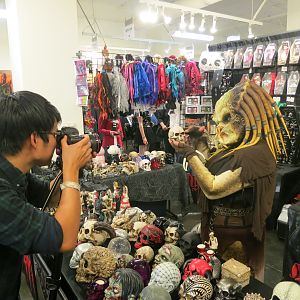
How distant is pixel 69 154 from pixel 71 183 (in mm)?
95

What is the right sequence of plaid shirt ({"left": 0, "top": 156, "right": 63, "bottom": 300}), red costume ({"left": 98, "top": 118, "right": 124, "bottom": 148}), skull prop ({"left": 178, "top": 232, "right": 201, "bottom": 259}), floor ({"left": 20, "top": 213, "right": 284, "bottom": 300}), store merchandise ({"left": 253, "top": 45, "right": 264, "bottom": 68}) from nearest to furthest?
1. plaid shirt ({"left": 0, "top": 156, "right": 63, "bottom": 300})
2. skull prop ({"left": 178, "top": 232, "right": 201, "bottom": 259})
3. floor ({"left": 20, "top": 213, "right": 284, "bottom": 300})
4. red costume ({"left": 98, "top": 118, "right": 124, "bottom": 148})
5. store merchandise ({"left": 253, "top": 45, "right": 264, "bottom": 68})

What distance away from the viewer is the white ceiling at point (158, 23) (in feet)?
26.5

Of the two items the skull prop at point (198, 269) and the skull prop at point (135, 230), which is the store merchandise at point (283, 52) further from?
the skull prop at point (198, 269)

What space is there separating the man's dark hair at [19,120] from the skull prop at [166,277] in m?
0.67

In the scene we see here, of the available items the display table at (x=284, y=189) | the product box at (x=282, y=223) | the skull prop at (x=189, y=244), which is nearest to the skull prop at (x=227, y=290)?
the skull prop at (x=189, y=244)

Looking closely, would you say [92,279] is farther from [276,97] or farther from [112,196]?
[276,97]

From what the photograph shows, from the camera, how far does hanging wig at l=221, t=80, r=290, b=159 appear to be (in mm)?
1537

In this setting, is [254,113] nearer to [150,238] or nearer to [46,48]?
[150,238]

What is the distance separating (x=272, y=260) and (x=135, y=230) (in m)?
1.90

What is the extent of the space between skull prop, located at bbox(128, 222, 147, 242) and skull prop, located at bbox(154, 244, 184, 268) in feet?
0.92

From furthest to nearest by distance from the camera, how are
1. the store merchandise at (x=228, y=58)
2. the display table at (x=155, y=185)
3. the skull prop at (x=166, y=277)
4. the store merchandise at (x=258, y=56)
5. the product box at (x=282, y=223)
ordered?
the store merchandise at (x=228, y=58)
the store merchandise at (x=258, y=56)
the product box at (x=282, y=223)
the display table at (x=155, y=185)
the skull prop at (x=166, y=277)

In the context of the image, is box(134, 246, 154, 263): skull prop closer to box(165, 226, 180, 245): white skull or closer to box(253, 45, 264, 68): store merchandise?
box(165, 226, 180, 245): white skull

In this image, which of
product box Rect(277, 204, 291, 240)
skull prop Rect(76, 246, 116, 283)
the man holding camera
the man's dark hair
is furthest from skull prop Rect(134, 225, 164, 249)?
product box Rect(277, 204, 291, 240)

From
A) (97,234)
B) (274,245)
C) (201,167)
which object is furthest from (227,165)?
(274,245)
